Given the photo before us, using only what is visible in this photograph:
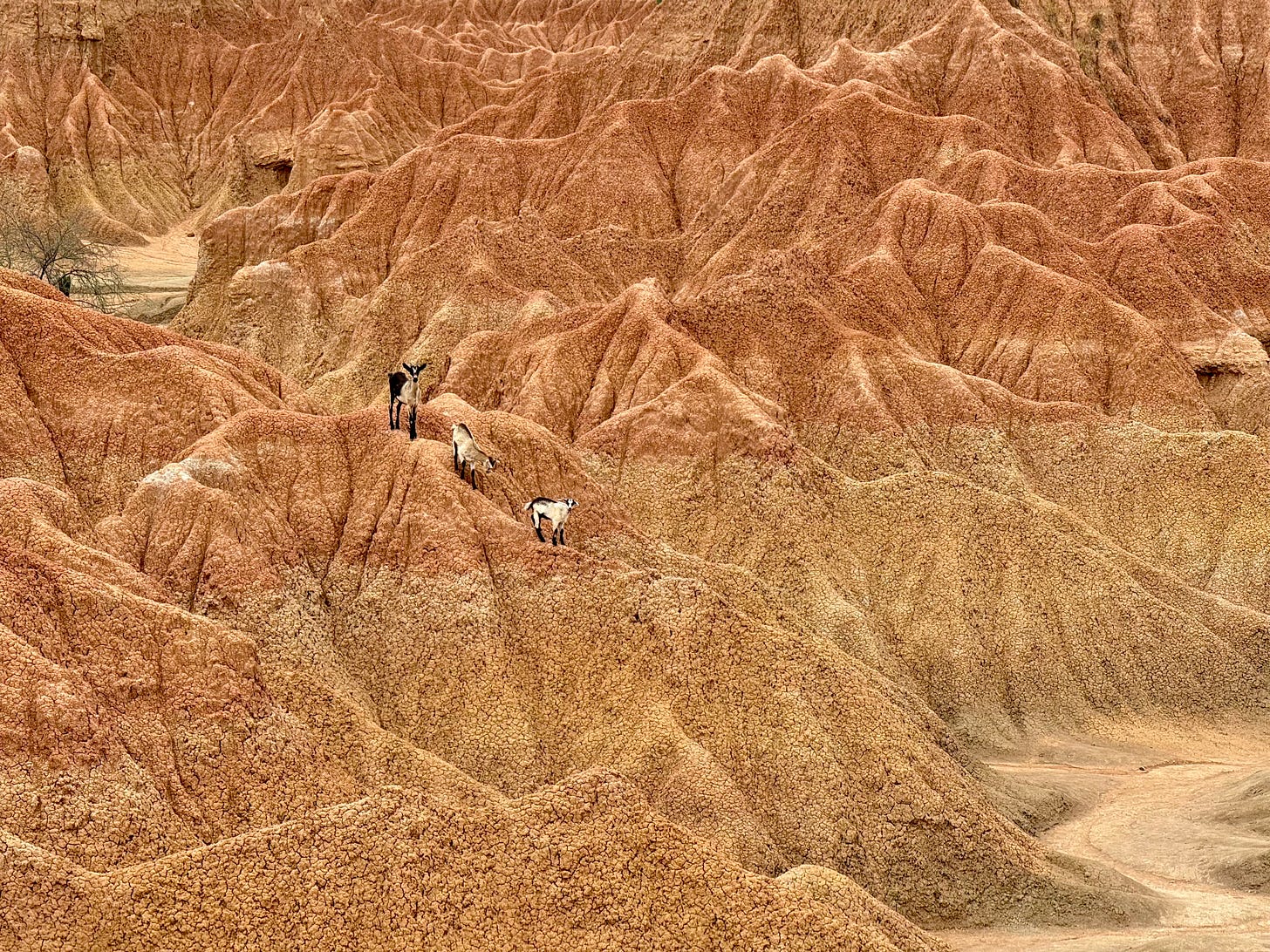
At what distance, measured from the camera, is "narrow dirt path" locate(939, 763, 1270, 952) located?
87.5ft

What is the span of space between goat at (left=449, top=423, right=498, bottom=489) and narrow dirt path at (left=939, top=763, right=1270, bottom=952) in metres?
15.6

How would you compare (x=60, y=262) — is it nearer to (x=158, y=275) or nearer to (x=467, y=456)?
(x=158, y=275)

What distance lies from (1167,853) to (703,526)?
19442 millimetres

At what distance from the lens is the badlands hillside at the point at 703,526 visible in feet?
66.2

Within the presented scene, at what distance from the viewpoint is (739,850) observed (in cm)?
2528

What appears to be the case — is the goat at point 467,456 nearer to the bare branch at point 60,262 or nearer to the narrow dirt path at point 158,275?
the bare branch at point 60,262

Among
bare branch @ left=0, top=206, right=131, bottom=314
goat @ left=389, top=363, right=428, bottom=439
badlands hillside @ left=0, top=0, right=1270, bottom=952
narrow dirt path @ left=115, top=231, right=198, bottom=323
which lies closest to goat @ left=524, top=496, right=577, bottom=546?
badlands hillside @ left=0, top=0, right=1270, bottom=952

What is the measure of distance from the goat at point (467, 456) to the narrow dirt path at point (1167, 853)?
1561cm

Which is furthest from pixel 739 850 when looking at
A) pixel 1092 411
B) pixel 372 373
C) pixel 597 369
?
pixel 372 373

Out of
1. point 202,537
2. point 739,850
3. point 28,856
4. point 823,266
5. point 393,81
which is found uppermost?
point 28,856

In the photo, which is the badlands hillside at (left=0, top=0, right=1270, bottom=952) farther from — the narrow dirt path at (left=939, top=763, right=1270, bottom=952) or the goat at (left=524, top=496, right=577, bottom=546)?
the goat at (left=524, top=496, right=577, bottom=546)

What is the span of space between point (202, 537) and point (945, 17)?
77.3 metres

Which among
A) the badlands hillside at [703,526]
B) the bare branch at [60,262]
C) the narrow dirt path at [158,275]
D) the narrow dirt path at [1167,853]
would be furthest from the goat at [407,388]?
the narrow dirt path at [158,275]

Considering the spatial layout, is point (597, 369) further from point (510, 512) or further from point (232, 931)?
point (232, 931)
